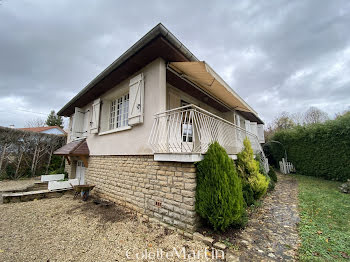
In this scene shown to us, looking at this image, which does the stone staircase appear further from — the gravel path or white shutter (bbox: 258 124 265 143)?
white shutter (bbox: 258 124 265 143)

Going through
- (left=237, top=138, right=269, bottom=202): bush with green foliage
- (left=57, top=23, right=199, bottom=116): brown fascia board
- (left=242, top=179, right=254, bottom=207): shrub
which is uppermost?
(left=57, top=23, right=199, bottom=116): brown fascia board

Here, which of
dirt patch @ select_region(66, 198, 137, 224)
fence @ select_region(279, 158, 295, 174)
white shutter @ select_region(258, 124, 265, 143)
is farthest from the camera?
white shutter @ select_region(258, 124, 265, 143)

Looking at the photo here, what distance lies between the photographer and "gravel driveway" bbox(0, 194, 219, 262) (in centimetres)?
240

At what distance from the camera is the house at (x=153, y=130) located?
10.5 ft

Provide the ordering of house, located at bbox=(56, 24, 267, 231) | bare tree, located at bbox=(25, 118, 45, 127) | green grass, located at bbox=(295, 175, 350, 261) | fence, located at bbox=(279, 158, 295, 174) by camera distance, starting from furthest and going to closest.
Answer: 1. bare tree, located at bbox=(25, 118, 45, 127)
2. fence, located at bbox=(279, 158, 295, 174)
3. house, located at bbox=(56, 24, 267, 231)
4. green grass, located at bbox=(295, 175, 350, 261)

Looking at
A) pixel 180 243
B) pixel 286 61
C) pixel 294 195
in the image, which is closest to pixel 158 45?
pixel 180 243

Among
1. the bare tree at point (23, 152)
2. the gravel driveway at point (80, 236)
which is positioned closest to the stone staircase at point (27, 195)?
the gravel driveway at point (80, 236)

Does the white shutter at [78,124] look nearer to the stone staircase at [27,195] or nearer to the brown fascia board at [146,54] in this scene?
the stone staircase at [27,195]

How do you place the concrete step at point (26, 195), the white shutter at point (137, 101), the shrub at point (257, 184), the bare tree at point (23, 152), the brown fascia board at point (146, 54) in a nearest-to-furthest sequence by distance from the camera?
the brown fascia board at point (146, 54) < the white shutter at point (137, 101) < the shrub at point (257, 184) < the concrete step at point (26, 195) < the bare tree at point (23, 152)

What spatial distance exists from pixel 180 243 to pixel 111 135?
4.48 metres

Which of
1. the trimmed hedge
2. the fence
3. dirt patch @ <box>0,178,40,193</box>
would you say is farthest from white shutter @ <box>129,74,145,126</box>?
the fence

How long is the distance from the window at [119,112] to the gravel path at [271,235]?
5293 millimetres

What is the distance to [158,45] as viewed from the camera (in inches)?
143

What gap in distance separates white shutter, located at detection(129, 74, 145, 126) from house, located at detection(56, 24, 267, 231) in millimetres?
33
